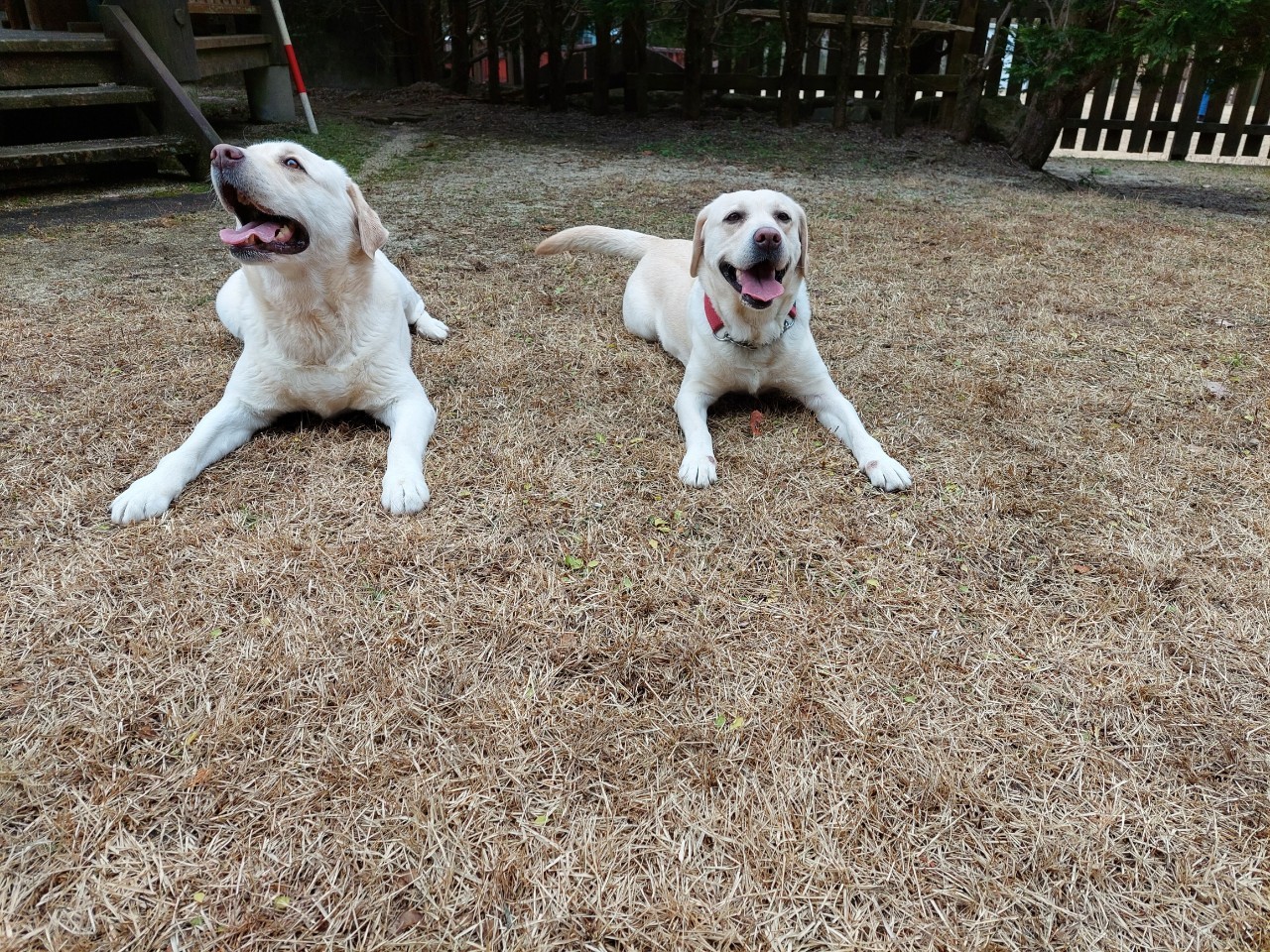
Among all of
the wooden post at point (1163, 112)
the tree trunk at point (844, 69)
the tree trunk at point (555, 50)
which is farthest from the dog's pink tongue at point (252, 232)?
the wooden post at point (1163, 112)

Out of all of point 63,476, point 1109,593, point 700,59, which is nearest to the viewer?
point 1109,593

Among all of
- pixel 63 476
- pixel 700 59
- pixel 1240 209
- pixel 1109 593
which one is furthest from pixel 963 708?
pixel 700 59

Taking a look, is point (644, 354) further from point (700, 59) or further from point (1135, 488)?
point (700, 59)

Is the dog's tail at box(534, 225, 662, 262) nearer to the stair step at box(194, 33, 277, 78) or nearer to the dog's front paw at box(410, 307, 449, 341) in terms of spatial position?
the dog's front paw at box(410, 307, 449, 341)

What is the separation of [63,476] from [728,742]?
226cm

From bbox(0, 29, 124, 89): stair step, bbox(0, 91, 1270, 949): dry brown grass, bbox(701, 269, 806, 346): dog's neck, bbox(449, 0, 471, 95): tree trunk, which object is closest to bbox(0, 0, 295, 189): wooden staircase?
bbox(0, 29, 124, 89): stair step

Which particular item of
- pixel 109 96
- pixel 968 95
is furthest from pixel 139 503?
pixel 968 95

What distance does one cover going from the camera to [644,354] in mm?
3529

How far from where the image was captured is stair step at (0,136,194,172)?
5.49 meters

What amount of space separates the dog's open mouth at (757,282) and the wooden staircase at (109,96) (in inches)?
215

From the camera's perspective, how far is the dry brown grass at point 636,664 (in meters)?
1.26

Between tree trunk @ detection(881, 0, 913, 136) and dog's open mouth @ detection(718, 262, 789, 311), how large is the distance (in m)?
8.84

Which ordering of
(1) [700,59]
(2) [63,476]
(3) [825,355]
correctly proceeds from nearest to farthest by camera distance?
(2) [63,476]
(3) [825,355]
(1) [700,59]

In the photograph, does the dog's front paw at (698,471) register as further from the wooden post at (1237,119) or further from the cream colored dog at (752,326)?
the wooden post at (1237,119)
